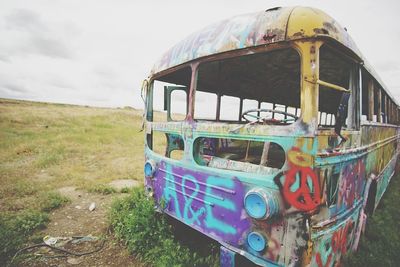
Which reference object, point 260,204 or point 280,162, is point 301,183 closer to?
point 260,204

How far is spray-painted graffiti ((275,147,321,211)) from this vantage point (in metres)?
1.70

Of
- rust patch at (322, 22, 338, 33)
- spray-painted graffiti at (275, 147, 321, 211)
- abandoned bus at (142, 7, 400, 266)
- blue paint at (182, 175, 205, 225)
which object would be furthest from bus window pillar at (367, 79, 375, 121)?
blue paint at (182, 175, 205, 225)

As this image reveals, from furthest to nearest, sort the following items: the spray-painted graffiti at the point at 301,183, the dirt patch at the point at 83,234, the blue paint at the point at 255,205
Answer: the dirt patch at the point at 83,234 → the blue paint at the point at 255,205 → the spray-painted graffiti at the point at 301,183

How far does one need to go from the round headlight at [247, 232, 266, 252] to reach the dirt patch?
1.75 metres

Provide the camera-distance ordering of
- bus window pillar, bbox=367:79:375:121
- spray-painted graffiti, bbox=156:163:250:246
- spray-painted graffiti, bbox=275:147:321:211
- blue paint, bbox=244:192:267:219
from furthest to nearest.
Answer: bus window pillar, bbox=367:79:375:121 < spray-painted graffiti, bbox=156:163:250:246 < blue paint, bbox=244:192:267:219 < spray-painted graffiti, bbox=275:147:321:211

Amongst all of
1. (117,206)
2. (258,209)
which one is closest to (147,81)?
(117,206)

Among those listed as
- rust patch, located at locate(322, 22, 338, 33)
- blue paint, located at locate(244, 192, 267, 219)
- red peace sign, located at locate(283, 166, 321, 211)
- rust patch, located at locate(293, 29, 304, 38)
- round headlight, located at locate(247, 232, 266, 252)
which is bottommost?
round headlight, located at locate(247, 232, 266, 252)

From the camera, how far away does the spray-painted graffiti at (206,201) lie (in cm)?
212

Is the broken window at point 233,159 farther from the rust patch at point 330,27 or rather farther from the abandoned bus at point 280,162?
the rust patch at point 330,27

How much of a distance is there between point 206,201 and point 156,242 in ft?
4.35

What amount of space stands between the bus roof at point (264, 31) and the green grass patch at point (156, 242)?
7.24 feet

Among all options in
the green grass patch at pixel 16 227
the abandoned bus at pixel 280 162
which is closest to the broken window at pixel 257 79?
the abandoned bus at pixel 280 162

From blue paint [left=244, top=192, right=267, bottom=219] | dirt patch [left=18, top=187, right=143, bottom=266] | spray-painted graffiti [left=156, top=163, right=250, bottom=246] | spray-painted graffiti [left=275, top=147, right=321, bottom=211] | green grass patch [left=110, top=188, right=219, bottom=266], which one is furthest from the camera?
dirt patch [left=18, top=187, right=143, bottom=266]

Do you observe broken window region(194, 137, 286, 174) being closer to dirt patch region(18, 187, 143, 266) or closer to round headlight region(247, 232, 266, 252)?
round headlight region(247, 232, 266, 252)
